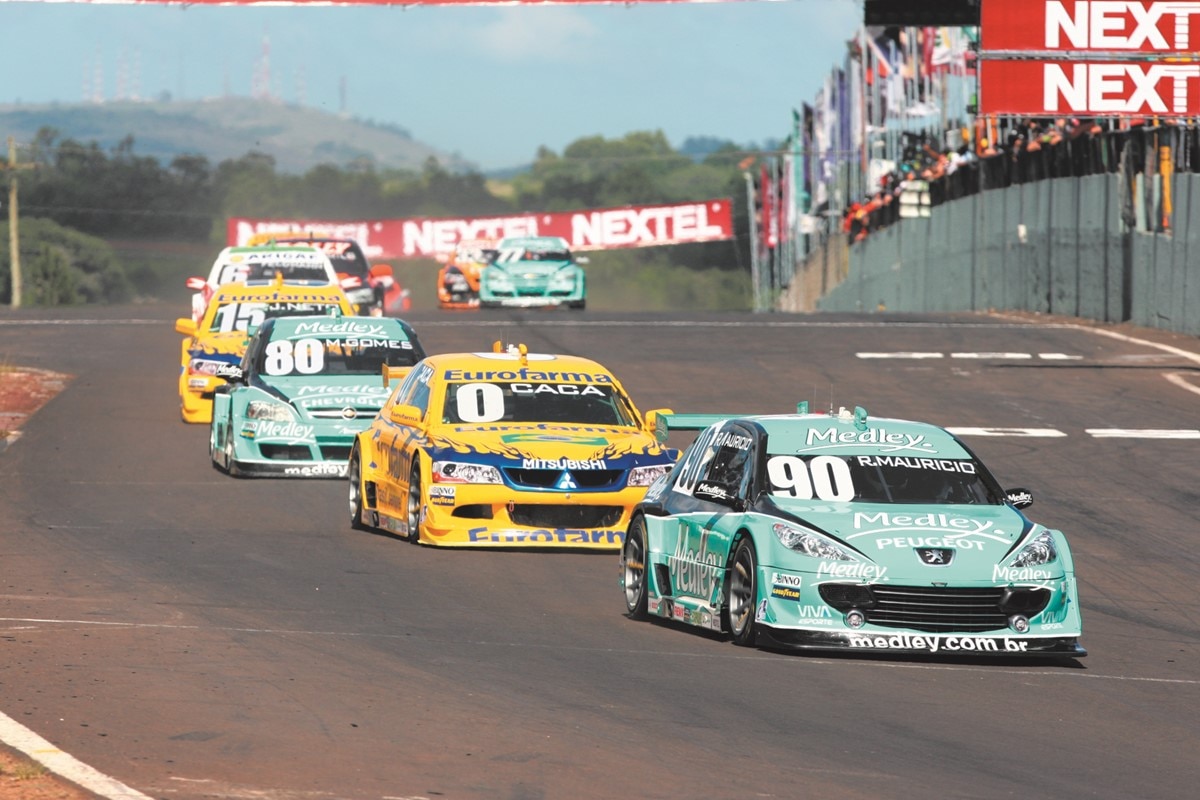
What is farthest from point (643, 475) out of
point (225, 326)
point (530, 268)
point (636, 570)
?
point (530, 268)

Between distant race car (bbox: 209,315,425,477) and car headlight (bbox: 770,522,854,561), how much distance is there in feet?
29.2

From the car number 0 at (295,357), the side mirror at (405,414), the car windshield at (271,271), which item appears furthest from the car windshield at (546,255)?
the side mirror at (405,414)

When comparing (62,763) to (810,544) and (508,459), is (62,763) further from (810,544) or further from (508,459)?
(508,459)

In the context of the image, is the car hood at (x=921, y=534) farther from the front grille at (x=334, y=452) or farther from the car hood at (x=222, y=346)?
the car hood at (x=222, y=346)

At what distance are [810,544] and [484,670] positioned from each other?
181cm

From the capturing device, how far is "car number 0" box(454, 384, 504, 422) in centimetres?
1672

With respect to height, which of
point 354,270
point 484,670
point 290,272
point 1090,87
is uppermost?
point 1090,87

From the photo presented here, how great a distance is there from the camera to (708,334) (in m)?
36.3

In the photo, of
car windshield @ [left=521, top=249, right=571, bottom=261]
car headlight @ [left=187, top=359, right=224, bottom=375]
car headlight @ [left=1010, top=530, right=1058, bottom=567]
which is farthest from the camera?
car windshield @ [left=521, top=249, right=571, bottom=261]

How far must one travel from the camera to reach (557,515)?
1574cm

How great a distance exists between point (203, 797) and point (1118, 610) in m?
7.78

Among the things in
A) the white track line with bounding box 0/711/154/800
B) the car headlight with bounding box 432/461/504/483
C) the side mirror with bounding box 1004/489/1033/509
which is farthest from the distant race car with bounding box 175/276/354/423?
the white track line with bounding box 0/711/154/800

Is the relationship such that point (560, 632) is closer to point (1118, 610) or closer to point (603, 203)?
point (1118, 610)

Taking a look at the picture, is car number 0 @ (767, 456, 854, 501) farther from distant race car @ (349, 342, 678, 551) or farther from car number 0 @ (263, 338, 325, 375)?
car number 0 @ (263, 338, 325, 375)
